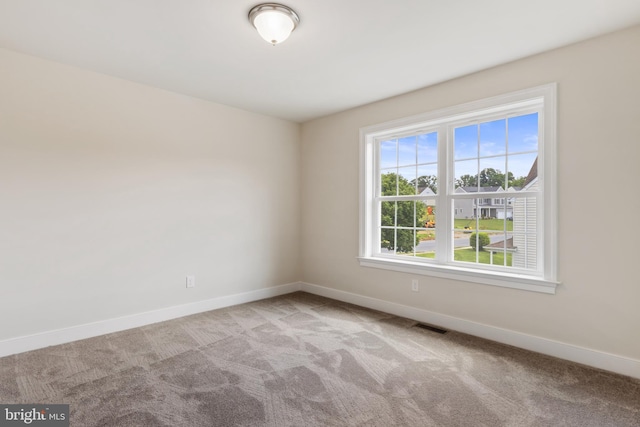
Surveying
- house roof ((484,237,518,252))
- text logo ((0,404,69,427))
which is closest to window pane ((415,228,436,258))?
house roof ((484,237,518,252))

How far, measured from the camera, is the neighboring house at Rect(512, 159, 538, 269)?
9.41 feet

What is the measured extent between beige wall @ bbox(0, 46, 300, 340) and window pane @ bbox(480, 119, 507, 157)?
262cm

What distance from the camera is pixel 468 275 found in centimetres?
312

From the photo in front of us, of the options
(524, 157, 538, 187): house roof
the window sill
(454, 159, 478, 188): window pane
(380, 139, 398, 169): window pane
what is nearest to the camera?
the window sill

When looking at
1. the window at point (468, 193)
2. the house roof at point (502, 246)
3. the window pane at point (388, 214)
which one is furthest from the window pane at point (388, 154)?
the house roof at point (502, 246)

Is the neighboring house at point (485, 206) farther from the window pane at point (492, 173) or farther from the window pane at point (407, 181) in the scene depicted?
the window pane at point (407, 181)


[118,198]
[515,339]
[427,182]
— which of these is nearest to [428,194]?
[427,182]

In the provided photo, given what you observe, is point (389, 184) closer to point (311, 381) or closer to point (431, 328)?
point (431, 328)

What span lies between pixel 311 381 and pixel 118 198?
8.23 ft

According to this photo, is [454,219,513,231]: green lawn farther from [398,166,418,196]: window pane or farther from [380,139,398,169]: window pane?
[380,139,398,169]: window pane

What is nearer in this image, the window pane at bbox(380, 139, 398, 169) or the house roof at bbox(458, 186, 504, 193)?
the house roof at bbox(458, 186, 504, 193)

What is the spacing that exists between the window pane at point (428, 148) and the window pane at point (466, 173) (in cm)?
27

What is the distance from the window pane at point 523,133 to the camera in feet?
9.44

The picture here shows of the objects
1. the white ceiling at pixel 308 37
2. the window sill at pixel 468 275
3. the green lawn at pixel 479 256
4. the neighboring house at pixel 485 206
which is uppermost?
the white ceiling at pixel 308 37
